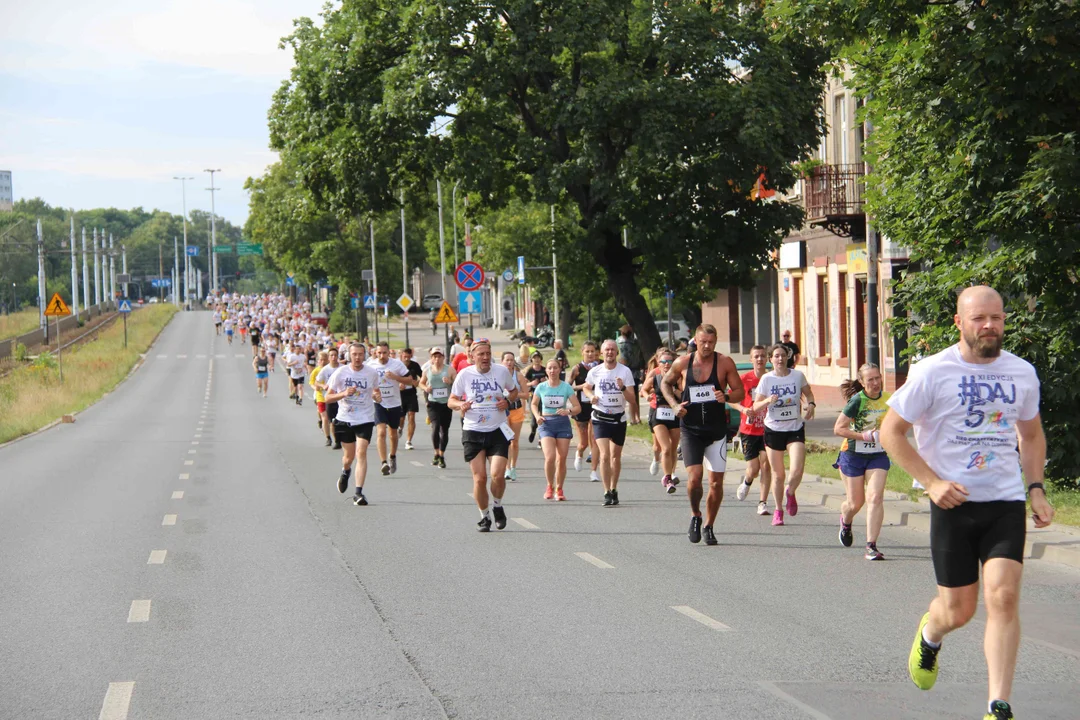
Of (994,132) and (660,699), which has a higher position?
(994,132)

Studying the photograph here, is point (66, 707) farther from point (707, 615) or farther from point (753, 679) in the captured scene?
point (707, 615)

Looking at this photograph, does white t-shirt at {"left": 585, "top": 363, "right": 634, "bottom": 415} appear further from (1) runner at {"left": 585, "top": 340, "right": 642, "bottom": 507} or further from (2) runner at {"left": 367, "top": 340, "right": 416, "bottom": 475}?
(2) runner at {"left": 367, "top": 340, "right": 416, "bottom": 475}

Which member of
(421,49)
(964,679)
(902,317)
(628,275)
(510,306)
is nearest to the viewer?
(964,679)

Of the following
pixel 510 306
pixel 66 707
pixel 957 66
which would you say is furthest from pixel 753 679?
pixel 510 306

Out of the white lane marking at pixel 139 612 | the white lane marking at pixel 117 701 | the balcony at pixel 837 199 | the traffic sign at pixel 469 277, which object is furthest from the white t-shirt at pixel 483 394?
the balcony at pixel 837 199

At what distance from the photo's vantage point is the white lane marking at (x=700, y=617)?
8797 millimetres

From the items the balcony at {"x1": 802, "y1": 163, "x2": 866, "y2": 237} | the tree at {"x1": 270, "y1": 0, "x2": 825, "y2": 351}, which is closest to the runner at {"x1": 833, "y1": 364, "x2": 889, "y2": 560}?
the tree at {"x1": 270, "y1": 0, "x2": 825, "y2": 351}

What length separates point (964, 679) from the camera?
7.28m

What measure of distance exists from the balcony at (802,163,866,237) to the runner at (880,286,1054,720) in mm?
26497

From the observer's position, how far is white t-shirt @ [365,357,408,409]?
65.7 feet

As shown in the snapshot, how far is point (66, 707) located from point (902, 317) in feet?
A: 36.7

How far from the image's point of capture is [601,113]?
83.9ft

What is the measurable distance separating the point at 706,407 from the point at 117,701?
6.52 m

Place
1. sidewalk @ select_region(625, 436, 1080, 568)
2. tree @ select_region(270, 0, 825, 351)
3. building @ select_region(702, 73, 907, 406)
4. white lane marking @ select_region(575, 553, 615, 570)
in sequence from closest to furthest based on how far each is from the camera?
white lane marking @ select_region(575, 553, 615, 570)
sidewalk @ select_region(625, 436, 1080, 568)
tree @ select_region(270, 0, 825, 351)
building @ select_region(702, 73, 907, 406)
